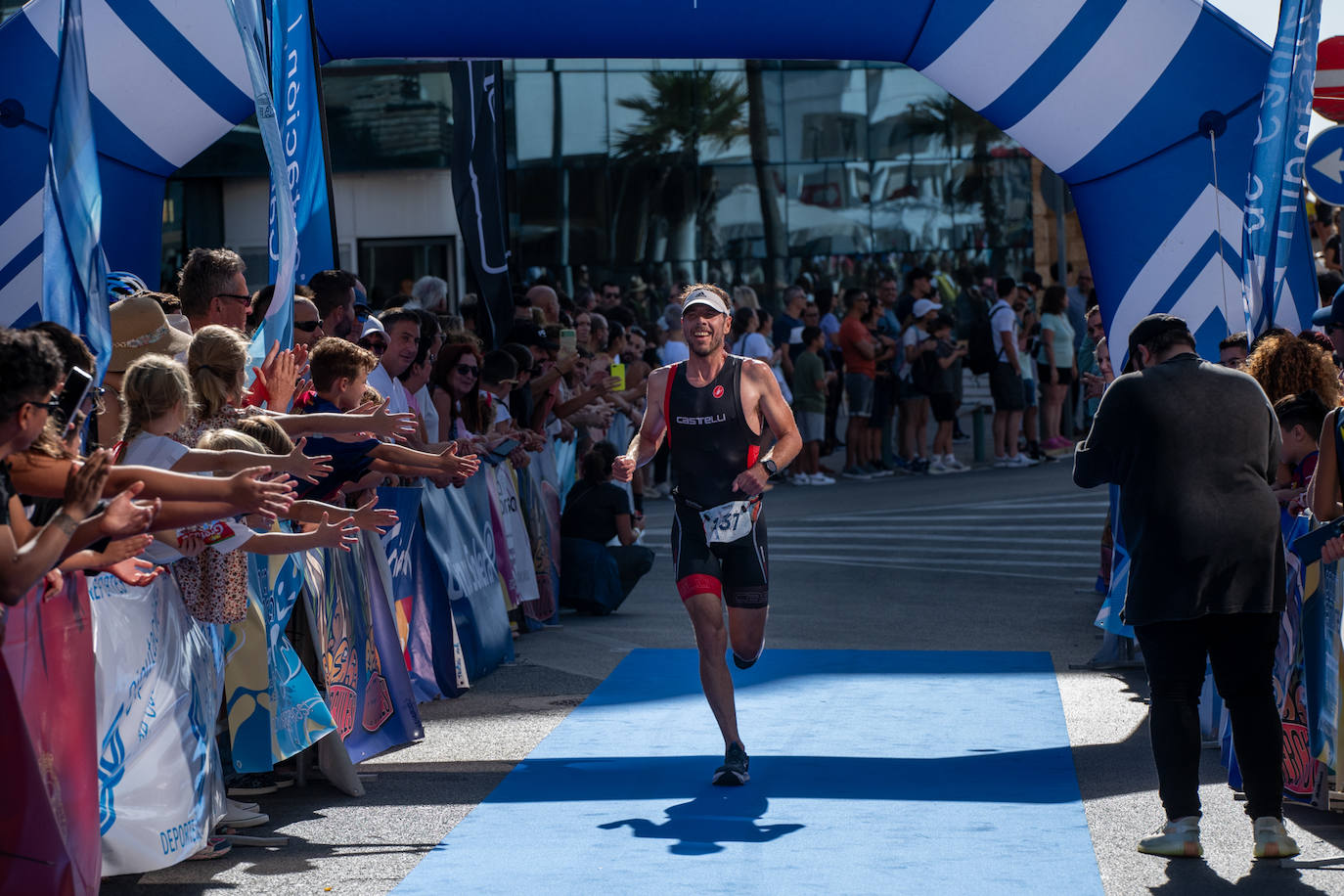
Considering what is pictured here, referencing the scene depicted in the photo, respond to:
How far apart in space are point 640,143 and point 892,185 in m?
4.34

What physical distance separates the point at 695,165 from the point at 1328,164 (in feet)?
59.0

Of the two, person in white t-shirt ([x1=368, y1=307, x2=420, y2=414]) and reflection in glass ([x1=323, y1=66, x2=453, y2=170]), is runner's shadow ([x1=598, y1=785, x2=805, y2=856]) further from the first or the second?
reflection in glass ([x1=323, y1=66, x2=453, y2=170])

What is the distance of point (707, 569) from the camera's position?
6516mm

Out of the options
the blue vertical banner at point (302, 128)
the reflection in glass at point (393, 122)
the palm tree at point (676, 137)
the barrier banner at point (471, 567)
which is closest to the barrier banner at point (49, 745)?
the blue vertical banner at point (302, 128)

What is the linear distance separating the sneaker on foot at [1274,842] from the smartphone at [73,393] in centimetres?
375

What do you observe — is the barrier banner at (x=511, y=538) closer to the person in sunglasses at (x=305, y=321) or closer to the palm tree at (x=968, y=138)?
the person in sunglasses at (x=305, y=321)

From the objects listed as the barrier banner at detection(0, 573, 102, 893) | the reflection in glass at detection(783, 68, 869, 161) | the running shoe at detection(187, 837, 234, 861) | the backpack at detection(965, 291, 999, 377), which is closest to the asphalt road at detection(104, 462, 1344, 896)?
the running shoe at detection(187, 837, 234, 861)

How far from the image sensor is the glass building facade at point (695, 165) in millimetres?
26578

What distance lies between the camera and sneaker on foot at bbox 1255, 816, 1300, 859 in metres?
5.21

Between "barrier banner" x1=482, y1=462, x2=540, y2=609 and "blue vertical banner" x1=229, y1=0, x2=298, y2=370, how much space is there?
7.77 feet

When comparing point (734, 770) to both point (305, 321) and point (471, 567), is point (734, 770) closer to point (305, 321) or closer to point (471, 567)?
point (471, 567)

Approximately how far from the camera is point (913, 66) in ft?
28.3

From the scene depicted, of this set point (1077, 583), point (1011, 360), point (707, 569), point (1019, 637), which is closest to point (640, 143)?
point (1011, 360)

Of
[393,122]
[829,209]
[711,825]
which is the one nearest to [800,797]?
[711,825]
